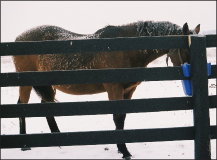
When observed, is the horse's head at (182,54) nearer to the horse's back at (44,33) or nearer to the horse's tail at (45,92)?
the horse's back at (44,33)

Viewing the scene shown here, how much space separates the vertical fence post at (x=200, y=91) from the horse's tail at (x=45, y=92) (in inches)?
137

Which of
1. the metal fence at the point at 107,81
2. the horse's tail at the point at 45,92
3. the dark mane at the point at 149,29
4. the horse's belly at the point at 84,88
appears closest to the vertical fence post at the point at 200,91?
the metal fence at the point at 107,81

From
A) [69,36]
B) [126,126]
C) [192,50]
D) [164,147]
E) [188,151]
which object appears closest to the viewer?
[192,50]

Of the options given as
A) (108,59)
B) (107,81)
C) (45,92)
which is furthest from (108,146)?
(107,81)

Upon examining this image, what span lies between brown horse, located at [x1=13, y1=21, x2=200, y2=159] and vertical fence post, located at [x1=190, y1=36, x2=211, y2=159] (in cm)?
73

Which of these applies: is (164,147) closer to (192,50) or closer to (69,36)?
(192,50)

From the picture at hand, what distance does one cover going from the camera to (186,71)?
2857 millimetres

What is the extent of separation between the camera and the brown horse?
398 cm

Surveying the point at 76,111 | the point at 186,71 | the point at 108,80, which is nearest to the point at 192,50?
the point at 186,71

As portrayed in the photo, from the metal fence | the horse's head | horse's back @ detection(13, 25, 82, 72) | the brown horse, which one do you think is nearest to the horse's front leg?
the brown horse

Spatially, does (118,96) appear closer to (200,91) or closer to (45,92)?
(200,91)

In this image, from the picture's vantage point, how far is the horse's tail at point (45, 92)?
17.6 ft

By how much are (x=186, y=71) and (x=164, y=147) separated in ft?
6.25

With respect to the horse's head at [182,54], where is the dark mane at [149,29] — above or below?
above
